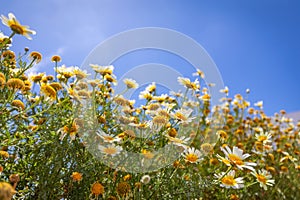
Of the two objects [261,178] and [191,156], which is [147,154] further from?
[261,178]

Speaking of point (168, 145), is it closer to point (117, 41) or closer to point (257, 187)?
point (117, 41)

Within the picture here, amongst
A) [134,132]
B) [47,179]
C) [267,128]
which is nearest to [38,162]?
[47,179]

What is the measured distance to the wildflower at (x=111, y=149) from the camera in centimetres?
129

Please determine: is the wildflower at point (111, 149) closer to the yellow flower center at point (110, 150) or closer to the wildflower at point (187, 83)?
the yellow flower center at point (110, 150)

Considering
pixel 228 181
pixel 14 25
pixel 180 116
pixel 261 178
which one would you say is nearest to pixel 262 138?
pixel 261 178

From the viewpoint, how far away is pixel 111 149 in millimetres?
1304

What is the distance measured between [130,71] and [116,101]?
32 cm

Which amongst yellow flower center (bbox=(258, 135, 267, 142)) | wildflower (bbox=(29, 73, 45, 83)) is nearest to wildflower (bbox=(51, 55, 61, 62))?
wildflower (bbox=(29, 73, 45, 83))

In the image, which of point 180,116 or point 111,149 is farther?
point 180,116

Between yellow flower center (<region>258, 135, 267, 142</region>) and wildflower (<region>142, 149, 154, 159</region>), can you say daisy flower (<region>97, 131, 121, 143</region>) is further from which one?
yellow flower center (<region>258, 135, 267, 142</region>)

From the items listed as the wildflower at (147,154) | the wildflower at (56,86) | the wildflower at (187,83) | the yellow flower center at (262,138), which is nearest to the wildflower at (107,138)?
the wildflower at (147,154)

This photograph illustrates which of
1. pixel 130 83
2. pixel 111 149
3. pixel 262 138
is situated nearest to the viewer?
pixel 111 149

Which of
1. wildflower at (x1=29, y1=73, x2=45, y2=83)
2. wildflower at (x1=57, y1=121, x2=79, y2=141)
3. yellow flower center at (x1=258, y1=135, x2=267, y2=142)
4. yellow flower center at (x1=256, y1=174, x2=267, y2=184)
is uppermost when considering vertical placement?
yellow flower center at (x1=258, y1=135, x2=267, y2=142)

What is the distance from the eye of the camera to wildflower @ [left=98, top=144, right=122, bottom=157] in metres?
1.29
